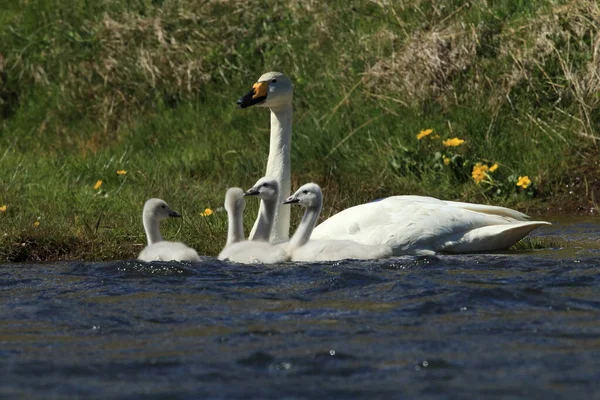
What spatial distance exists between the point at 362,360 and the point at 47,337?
64.6 inches

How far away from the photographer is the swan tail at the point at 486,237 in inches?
336

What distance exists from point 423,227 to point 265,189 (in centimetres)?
114

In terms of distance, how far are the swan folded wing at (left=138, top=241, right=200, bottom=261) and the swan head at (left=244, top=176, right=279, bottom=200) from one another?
2.63 ft

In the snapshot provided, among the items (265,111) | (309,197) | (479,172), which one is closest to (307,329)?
(309,197)

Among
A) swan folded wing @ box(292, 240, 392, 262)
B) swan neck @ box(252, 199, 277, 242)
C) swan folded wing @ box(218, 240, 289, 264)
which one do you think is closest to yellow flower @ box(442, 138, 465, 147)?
swan neck @ box(252, 199, 277, 242)

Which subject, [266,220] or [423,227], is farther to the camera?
[266,220]

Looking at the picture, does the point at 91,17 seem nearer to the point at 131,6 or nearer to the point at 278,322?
the point at 131,6

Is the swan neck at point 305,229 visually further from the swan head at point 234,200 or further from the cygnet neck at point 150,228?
the cygnet neck at point 150,228

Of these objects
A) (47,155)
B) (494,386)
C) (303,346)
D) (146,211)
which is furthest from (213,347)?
(47,155)

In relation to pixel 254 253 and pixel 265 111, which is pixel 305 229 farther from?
pixel 265 111

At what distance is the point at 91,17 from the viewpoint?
51.3ft

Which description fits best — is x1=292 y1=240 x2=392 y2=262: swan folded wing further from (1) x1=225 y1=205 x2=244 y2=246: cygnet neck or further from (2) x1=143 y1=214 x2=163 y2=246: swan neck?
(2) x1=143 y1=214 x2=163 y2=246: swan neck

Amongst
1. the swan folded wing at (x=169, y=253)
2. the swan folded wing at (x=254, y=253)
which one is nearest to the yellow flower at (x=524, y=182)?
the swan folded wing at (x=254, y=253)

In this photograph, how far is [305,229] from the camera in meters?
8.35
